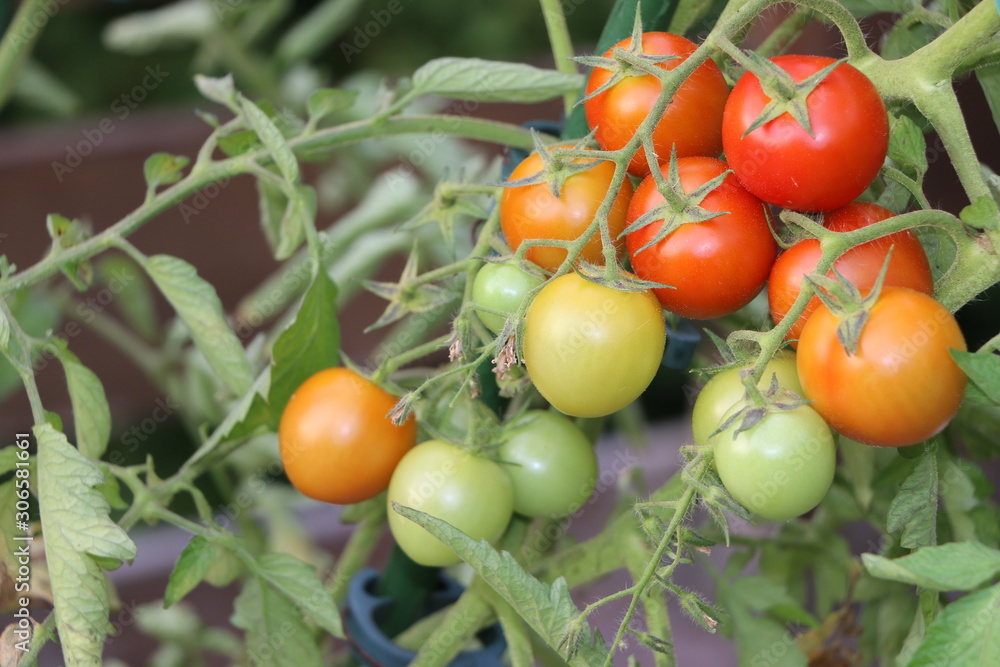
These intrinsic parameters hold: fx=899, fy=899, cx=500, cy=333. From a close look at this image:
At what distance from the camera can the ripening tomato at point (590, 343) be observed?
1.01ft

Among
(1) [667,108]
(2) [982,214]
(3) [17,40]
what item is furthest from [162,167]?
(2) [982,214]

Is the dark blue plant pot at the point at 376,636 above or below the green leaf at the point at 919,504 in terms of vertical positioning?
below

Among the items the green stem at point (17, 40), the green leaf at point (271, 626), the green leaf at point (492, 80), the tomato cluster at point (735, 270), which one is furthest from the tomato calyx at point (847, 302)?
the green stem at point (17, 40)

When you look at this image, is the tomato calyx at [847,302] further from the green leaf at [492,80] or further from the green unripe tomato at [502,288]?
the green leaf at [492,80]

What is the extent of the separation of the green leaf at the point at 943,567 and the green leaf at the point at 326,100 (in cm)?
34

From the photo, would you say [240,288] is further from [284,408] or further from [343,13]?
[284,408]

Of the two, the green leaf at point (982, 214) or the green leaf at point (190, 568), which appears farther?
the green leaf at point (190, 568)

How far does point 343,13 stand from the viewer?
2.94ft

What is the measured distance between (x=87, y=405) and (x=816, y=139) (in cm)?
35

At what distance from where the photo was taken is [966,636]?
0.28 meters

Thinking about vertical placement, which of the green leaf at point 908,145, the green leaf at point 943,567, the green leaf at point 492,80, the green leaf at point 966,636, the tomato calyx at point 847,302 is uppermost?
the green leaf at point 492,80

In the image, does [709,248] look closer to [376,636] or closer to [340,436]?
[340,436]

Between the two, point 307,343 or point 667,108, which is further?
point 307,343

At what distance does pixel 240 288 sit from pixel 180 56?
1.64 feet
